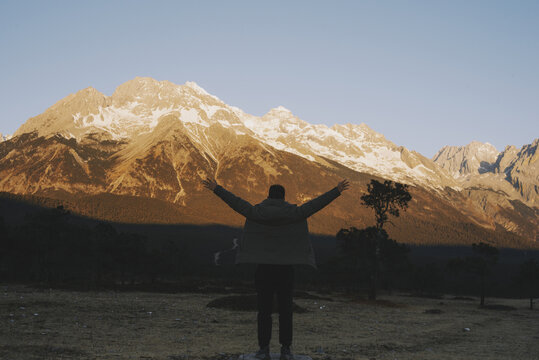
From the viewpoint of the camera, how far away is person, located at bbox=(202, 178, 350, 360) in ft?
37.8

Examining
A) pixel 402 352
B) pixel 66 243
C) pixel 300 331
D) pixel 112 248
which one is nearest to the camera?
pixel 402 352

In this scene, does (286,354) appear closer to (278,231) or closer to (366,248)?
(278,231)

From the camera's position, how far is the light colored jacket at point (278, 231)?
11500 millimetres

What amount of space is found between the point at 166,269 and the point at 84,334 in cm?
8497

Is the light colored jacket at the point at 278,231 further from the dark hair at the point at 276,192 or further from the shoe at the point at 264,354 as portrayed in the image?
the shoe at the point at 264,354

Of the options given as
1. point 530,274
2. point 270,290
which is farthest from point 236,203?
point 530,274

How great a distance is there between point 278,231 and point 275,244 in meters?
0.31

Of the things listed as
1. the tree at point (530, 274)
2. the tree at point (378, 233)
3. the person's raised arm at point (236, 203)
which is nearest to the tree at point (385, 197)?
the tree at point (378, 233)

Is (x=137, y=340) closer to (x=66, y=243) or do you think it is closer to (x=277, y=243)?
(x=277, y=243)

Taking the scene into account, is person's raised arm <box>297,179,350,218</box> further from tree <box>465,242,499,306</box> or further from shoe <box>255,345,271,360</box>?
tree <box>465,242,499,306</box>

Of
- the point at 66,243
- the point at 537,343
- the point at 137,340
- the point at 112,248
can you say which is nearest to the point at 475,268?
the point at 537,343

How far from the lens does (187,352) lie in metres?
14.5

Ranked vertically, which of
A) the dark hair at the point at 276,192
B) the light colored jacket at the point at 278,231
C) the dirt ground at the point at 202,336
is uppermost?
the dark hair at the point at 276,192

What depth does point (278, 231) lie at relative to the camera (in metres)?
11.6
